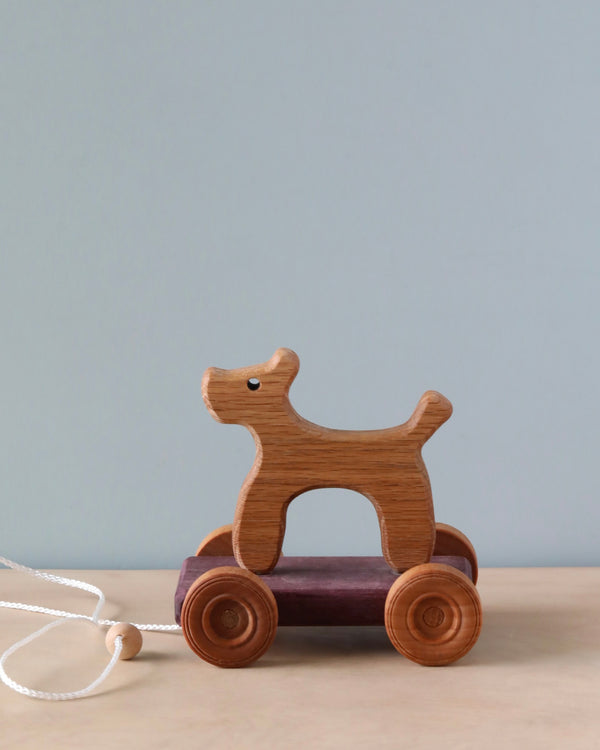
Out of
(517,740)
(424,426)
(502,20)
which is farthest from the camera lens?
(502,20)

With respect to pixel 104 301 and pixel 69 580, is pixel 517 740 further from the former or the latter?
pixel 104 301

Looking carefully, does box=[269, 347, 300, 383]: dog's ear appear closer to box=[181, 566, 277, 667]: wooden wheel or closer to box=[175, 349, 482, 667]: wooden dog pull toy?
box=[175, 349, 482, 667]: wooden dog pull toy

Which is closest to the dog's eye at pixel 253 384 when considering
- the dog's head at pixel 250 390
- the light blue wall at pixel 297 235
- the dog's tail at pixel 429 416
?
the dog's head at pixel 250 390

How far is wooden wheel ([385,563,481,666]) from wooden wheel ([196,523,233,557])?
7.8 inches

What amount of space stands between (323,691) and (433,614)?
0.39 feet

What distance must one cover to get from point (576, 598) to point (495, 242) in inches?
17.0

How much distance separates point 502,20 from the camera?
1.15 meters

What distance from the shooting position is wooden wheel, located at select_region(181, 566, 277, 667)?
0.80m

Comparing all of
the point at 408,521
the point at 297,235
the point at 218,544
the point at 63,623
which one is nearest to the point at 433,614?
the point at 408,521

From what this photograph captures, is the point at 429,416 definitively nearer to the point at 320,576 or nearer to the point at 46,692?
the point at 320,576

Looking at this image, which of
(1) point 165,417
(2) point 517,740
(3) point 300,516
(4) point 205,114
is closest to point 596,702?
(2) point 517,740

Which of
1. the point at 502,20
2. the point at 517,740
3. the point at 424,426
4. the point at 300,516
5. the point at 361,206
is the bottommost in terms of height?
the point at 517,740

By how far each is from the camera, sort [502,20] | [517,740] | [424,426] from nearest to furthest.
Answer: [517,740] < [424,426] < [502,20]

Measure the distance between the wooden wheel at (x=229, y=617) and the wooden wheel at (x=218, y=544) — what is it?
13 cm
